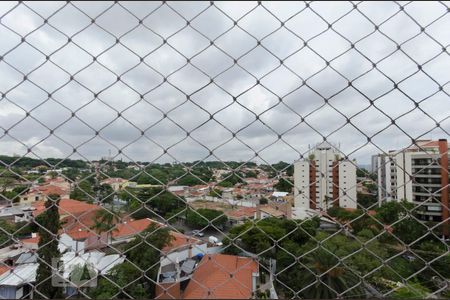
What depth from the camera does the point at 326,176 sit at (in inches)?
40.3

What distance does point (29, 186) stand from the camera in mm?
968

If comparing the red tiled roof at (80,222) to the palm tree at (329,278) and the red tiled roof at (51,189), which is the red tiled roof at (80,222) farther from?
the palm tree at (329,278)

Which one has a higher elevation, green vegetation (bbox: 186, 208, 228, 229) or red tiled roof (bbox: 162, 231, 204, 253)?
green vegetation (bbox: 186, 208, 228, 229)

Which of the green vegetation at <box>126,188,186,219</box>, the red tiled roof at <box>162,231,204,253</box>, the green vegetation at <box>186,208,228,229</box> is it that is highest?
the green vegetation at <box>126,188,186,219</box>

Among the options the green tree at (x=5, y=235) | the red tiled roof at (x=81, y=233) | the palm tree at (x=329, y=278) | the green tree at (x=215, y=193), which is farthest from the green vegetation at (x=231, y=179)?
the green tree at (x=5, y=235)

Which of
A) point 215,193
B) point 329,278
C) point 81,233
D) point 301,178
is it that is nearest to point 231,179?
point 215,193

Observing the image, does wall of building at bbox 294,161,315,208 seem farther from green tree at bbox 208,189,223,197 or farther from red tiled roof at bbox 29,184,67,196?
red tiled roof at bbox 29,184,67,196

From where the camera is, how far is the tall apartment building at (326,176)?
90 centimetres

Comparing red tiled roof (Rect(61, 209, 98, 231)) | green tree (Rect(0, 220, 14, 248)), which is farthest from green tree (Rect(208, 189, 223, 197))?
green tree (Rect(0, 220, 14, 248))

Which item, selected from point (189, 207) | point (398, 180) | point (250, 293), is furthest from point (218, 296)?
point (398, 180)

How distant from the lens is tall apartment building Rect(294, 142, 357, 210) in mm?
899

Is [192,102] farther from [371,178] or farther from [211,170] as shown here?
[371,178]

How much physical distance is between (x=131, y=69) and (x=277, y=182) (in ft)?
1.77

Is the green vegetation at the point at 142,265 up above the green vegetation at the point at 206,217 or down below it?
below
